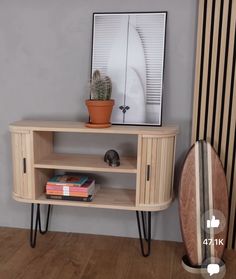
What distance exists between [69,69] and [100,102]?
0.45 metres

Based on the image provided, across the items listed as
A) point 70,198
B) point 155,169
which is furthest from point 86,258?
point 155,169

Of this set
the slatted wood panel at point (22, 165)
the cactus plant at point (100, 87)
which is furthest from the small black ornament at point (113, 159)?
the slatted wood panel at point (22, 165)

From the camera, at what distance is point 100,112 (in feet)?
6.57

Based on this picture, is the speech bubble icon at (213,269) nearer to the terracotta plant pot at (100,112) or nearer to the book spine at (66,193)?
the book spine at (66,193)

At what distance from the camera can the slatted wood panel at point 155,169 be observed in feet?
6.42

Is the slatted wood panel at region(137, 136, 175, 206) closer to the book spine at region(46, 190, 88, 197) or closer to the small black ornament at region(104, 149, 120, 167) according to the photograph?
the small black ornament at region(104, 149, 120, 167)

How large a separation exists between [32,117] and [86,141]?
42cm

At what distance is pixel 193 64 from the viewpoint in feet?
7.04

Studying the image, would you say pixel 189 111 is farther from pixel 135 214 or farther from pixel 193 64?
pixel 135 214

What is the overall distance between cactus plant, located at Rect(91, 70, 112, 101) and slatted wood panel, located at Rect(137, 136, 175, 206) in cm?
36

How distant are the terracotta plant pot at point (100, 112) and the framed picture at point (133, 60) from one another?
173 millimetres

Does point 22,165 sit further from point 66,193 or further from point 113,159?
point 113,159

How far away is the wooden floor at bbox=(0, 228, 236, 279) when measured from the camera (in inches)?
77.6

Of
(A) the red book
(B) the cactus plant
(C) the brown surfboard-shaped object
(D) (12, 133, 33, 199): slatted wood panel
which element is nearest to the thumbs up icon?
(C) the brown surfboard-shaped object
